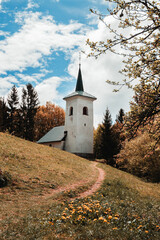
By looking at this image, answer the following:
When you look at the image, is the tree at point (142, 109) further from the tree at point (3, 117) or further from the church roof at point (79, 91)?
the tree at point (3, 117)

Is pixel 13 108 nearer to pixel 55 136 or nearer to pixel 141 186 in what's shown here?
pixel 55 136

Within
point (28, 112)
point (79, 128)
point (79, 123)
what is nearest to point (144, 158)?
point (79, 128)

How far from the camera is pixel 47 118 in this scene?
167 ft

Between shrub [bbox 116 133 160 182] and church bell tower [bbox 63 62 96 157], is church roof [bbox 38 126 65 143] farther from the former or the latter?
shrub [bbox 116 133 160 182]

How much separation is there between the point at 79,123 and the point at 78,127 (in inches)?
30.7

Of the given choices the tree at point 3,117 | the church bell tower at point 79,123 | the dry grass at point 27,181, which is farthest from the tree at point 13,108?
the dry grass at point 27,181

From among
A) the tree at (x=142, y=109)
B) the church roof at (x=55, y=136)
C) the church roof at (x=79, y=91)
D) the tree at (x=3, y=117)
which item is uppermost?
the church roof at (x=79, y=91)

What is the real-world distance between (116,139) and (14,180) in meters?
24.6

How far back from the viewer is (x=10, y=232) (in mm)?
5176

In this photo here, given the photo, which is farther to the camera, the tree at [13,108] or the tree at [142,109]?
the tree at [13,108]

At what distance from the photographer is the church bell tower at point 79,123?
33.9 meters

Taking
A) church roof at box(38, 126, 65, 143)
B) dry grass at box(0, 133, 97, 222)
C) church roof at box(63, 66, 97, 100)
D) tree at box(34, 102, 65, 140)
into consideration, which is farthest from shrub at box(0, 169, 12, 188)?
tree at box(34, 102, 65, 140)

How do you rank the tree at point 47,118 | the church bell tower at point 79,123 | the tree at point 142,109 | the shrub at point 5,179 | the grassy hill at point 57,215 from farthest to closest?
the tree at point 47,118, the church bell tower at point 79,123, the shrub at point 5,179, the tree at point 142,109, the grassy hill at point 57,215

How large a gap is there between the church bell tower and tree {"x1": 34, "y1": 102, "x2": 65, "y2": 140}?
1507cm
